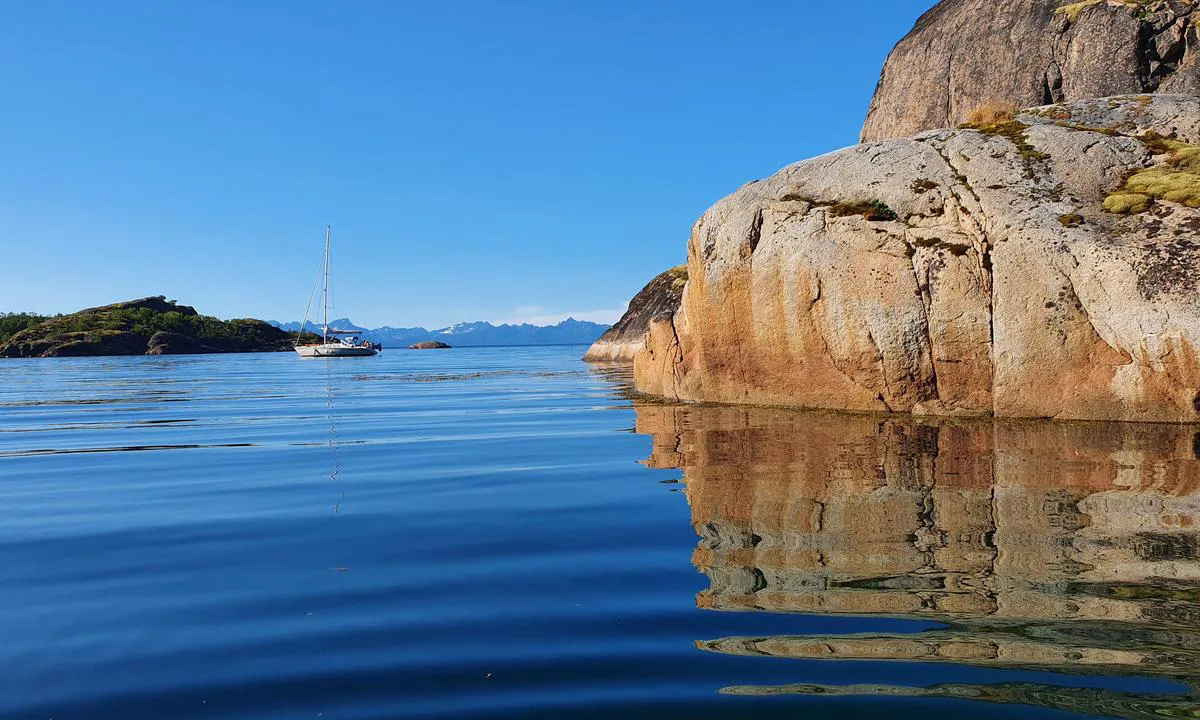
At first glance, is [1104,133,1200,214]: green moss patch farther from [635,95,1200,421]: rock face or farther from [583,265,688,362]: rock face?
[583,265,688,362]: rock face

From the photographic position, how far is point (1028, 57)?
142 ft

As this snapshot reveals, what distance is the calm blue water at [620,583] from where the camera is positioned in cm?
363

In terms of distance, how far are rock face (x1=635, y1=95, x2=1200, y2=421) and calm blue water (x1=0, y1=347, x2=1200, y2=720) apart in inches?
80.4

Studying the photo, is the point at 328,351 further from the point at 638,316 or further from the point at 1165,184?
the point at 1165,184

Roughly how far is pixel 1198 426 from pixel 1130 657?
10.3 metres

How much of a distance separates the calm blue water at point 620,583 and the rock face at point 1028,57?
110 ft

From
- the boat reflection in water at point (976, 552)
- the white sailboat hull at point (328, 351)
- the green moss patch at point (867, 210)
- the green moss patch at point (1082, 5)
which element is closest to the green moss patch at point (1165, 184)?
the green moss patch at point (867, 210)

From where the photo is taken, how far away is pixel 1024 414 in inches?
538

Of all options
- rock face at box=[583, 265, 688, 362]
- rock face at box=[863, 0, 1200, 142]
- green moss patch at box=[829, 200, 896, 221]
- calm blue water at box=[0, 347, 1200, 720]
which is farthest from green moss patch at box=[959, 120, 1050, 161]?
rock face at box=[583, 265, 688, 362]

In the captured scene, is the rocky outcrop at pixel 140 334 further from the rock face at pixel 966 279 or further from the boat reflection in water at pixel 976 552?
the boat reflection in water at pixel 976 552

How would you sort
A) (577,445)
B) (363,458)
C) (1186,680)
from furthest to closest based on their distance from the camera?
(577,445)
(363,458)
(1186,680)

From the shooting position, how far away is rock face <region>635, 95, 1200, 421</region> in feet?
42.1

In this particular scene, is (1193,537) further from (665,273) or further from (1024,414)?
(665,273)

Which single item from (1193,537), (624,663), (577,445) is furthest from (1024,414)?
(624,663)
